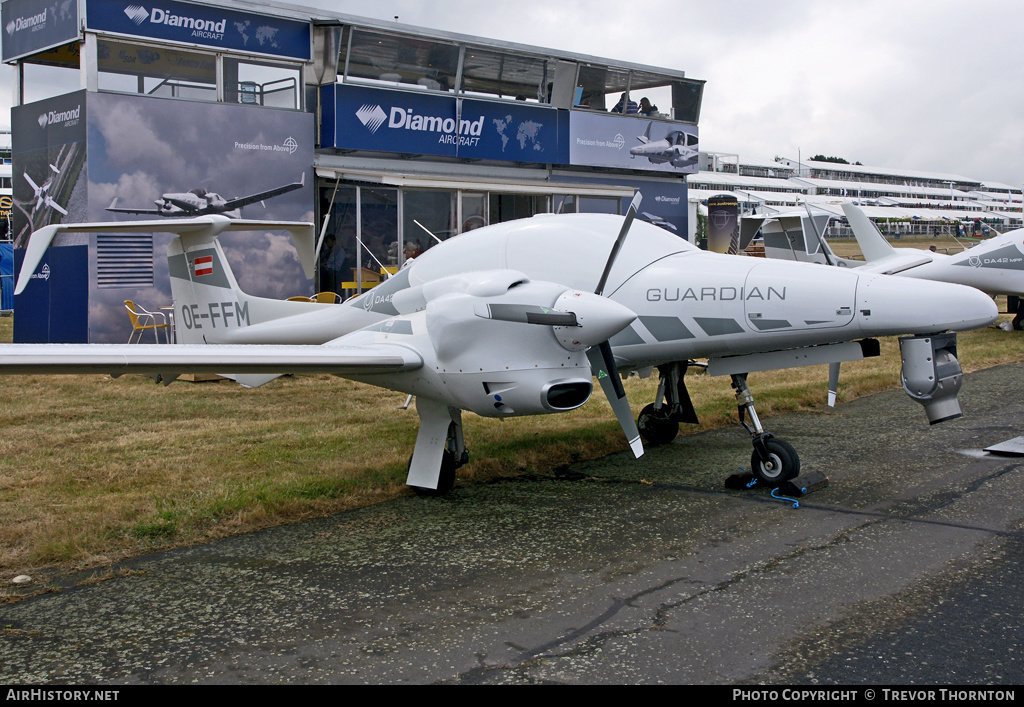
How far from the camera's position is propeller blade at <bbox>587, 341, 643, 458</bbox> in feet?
21.0

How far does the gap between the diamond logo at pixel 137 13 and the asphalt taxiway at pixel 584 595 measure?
11.5 m

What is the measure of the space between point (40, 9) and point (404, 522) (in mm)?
13641

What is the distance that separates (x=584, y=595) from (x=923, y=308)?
3.43 m

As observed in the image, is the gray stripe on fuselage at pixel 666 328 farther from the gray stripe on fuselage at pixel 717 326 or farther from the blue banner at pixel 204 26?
the blue banner at pixel 204 26

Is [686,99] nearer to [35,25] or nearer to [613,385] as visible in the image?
[35,25]

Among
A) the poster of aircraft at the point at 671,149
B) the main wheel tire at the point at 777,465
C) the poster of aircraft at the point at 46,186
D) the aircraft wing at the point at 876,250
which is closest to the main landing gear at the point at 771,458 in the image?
the main wheel tire at the point at 777,465

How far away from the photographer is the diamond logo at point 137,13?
14.0m

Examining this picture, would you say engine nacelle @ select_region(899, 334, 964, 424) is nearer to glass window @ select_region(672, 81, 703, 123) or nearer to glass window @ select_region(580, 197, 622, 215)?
glass window @ select_region(580, 197, 622, 215)

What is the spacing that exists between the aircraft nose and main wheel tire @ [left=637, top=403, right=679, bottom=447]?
307 centimetres

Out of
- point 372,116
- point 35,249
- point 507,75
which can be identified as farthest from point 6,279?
point 35,249

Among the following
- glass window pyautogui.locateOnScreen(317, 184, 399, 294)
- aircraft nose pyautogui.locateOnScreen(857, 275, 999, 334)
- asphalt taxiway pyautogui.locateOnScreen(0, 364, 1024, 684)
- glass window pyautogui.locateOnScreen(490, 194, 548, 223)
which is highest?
glass window pyautogui.locateOnScreen(490, 194, 548, 223)

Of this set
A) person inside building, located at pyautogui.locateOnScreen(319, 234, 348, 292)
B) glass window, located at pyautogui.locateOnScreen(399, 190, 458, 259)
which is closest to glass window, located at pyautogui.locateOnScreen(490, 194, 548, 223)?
glass window, located at pyautogui.locateOnScreen(399, 190, 458, 259)

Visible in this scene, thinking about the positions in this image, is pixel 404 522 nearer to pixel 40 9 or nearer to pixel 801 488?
pixel 801 488

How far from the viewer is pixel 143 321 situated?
14234mm
